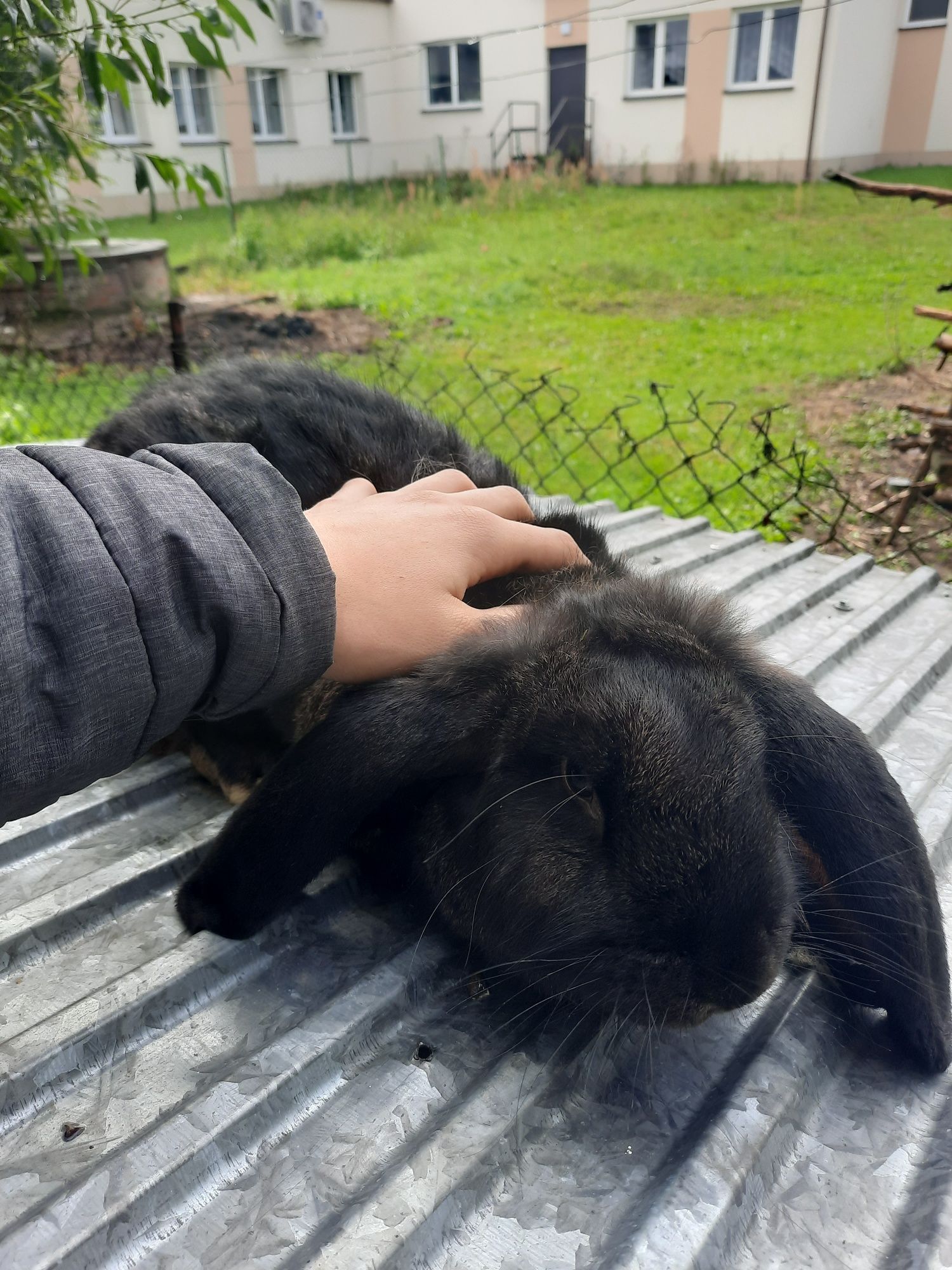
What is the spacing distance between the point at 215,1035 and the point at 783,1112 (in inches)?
34.2

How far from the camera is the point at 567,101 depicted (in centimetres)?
643

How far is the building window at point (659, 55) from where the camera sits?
5.33 metres

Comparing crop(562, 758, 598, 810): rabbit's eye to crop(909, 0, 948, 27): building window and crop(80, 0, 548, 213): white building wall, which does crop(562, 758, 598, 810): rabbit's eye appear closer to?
crop(909, 0, 948, 27): building window

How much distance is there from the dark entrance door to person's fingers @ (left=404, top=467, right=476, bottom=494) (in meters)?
5.00

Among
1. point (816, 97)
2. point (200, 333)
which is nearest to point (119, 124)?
point (200, 333)

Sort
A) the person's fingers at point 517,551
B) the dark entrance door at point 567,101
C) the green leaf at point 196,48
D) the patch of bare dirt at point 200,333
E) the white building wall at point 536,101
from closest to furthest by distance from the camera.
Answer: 1. the person's fingers at point 517,551
2. the green leaf at point 196,48
3. the white building wall at point 536,101
4. the dark entrance door at point 567,101
5. the patch of bare dirt at point 200,333

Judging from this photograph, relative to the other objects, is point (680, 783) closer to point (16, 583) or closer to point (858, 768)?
point (858, 768)

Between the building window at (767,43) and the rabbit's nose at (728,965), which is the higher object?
the building window at (767,43)

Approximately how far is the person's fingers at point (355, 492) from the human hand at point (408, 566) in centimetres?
2

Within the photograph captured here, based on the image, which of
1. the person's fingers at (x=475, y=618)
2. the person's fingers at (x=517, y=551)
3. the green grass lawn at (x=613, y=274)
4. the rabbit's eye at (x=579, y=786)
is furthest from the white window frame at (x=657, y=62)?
the rabbit's eye at (x=579, y=786)

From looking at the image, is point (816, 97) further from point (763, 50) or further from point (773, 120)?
point (773, 120)

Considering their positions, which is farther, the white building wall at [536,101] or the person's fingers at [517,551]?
the white building wall at [536,101]

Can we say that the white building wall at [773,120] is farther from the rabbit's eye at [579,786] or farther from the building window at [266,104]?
the building window at [266,104]

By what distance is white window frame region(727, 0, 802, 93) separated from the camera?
4773mm
